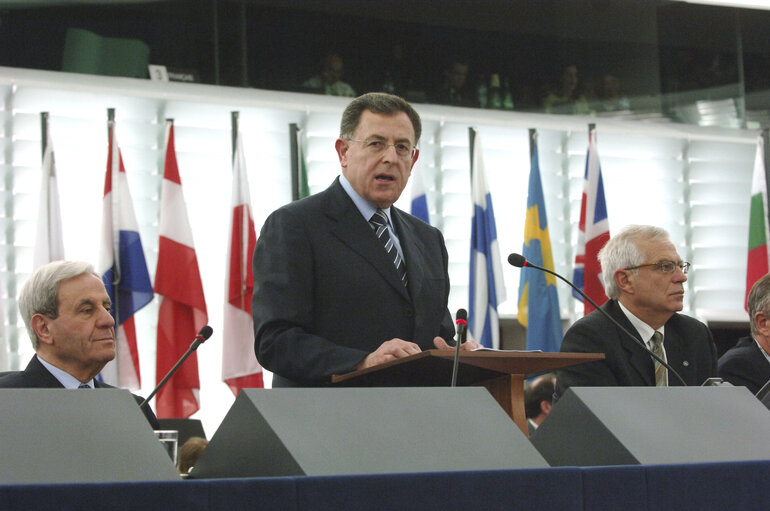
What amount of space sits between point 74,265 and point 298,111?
12.8 feet

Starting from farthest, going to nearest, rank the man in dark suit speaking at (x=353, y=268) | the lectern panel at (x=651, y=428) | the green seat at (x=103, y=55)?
the green seat at (x=103, y=55)
the man in dark suit speaking at (x=353, y=268)
the lectern panel at (x=651, y=428)

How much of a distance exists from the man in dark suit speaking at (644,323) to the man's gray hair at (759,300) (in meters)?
0.32

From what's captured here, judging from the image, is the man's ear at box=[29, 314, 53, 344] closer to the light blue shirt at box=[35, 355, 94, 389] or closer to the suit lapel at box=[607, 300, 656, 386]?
the light blue shirt at box=[35, 355, 94, 389]

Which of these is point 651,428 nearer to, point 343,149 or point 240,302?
point 343,149

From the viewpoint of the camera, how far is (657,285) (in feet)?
10.5

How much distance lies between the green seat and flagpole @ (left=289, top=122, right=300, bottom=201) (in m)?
0.97

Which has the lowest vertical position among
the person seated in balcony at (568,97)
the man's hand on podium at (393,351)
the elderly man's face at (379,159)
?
the man's hand on podium at (393,351)

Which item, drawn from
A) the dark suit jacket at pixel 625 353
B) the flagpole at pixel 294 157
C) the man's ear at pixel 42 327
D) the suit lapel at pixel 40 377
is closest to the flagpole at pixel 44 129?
the flagpole at pixel 294 157

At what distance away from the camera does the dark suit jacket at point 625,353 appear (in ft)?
9.67

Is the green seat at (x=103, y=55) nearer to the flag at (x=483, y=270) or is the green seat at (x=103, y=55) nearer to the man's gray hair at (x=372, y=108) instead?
the flag at (x=483, y=270)

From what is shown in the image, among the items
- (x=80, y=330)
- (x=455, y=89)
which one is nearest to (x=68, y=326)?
(x=80, y=330)

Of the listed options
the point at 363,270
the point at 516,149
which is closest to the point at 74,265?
the point at 363,270

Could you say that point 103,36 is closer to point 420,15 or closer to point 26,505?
point 420,15

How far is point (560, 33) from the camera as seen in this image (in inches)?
306
